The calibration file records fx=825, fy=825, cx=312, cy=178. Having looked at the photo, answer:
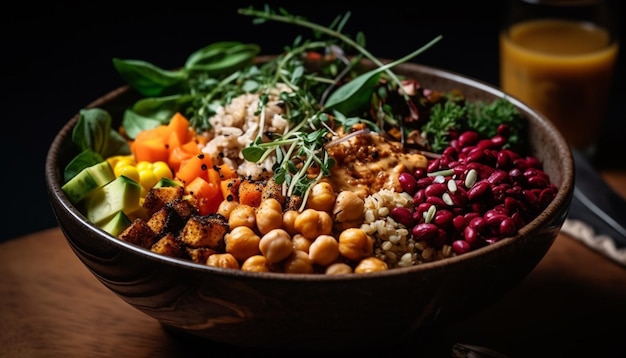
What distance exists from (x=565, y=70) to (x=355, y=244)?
240 cm

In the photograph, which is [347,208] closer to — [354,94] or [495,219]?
[495,219]

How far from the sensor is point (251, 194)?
2.76m

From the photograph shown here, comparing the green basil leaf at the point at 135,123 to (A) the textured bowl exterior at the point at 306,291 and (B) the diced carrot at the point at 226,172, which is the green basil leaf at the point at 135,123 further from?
(A) the textured bowl exterior at the point at 306,291

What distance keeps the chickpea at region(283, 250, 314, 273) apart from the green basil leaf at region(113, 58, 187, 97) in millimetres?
1367

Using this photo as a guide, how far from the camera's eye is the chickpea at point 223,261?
248 cm

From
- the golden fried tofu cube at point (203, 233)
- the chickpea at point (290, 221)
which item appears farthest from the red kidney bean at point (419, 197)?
the golden fried tofu cube at point (203, 233)

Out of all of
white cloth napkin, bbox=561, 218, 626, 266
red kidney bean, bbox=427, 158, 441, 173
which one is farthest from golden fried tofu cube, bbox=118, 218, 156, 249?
white cloth napkin, bbox=561, 218, 626, 266

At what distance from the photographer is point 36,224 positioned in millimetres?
4312

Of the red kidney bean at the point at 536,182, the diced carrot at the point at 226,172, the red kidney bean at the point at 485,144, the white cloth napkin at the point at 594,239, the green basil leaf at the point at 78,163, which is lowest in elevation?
the white cloth napkin at the point at 594,239

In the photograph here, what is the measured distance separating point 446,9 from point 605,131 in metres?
1.64

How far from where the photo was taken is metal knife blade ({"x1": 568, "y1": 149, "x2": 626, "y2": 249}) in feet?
11.6

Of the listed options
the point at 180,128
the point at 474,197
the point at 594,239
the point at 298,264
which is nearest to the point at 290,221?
the point at 298,264

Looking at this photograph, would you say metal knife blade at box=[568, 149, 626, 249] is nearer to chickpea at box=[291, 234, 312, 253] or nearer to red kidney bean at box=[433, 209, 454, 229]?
red kidney bean at box=[433, 209, 454, 229]

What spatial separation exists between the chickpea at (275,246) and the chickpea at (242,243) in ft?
0.16
